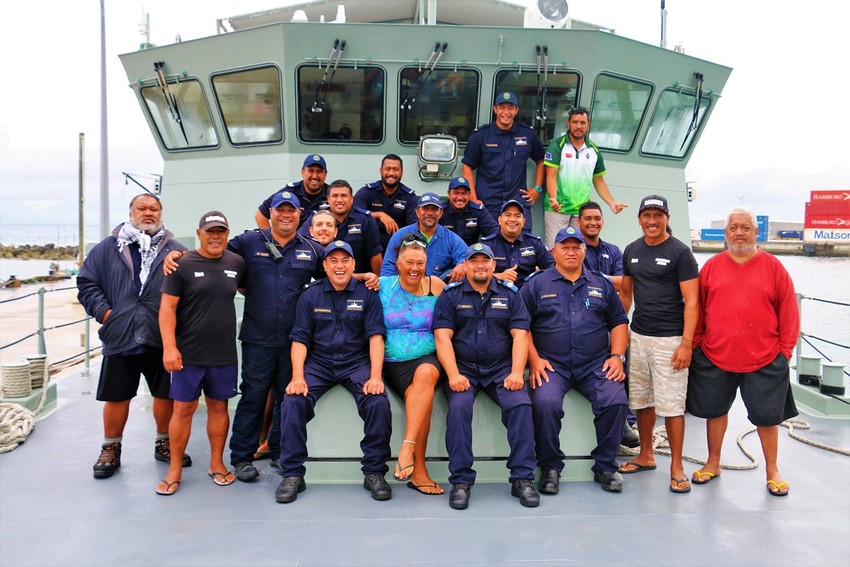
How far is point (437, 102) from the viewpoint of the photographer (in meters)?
6.20

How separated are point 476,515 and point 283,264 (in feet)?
6.56

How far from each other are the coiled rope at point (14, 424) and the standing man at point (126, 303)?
116 cm

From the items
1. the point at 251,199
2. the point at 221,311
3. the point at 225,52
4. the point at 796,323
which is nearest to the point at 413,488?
the point at 221,311

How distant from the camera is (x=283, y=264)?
4312 mm

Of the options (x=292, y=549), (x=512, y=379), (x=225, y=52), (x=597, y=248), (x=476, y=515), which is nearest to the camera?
(x=292, y=549)

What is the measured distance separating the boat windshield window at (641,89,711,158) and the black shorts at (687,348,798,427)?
129 inches

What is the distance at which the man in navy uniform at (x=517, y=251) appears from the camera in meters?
4.86

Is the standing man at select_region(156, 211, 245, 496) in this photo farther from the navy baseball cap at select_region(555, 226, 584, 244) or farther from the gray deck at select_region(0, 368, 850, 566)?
the navy baseball cap at select_region(555, 226, 584, 244)

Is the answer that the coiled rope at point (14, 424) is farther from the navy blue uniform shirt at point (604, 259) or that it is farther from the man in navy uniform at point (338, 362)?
the navy blue uniform shirt at point (604, 259)

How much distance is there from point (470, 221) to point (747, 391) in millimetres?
2438

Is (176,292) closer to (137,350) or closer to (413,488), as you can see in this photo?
(137,350)

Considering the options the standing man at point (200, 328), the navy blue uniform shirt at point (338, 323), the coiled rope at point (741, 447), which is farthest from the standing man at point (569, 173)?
the standing man at point (200, 328)

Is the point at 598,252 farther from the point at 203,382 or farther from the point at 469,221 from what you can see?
the point at 203,382

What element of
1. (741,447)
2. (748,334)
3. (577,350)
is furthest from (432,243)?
(741,447)
